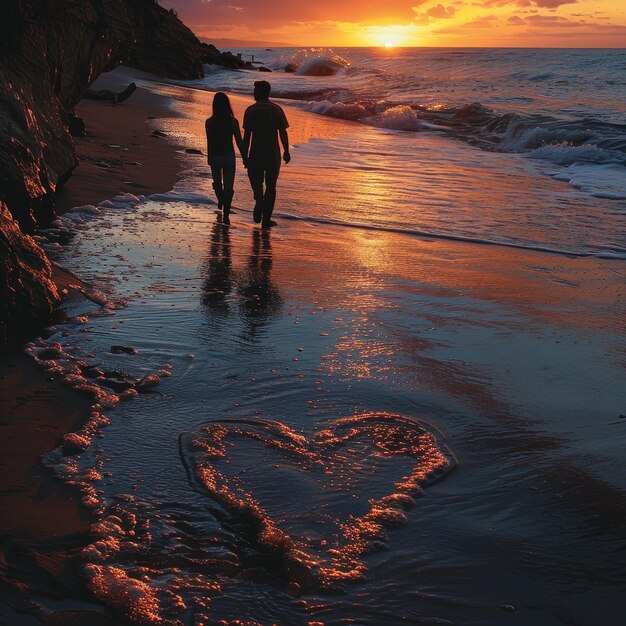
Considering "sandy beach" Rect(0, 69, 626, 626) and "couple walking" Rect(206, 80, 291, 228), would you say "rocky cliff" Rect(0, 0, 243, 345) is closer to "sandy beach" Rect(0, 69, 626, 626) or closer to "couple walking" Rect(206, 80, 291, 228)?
"sandy beach" Rect(0, 69, 626, 626)

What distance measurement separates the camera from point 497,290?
7.48 metres

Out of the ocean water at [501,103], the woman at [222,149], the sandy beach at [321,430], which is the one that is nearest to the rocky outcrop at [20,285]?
the sandy beach at [321,430]

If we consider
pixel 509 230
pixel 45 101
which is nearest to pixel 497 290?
pixel 509 230

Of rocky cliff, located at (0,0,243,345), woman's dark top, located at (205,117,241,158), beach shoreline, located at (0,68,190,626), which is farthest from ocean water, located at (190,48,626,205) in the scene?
beach shoreline, located at (0,68,190,626)

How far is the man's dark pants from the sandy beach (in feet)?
4.01

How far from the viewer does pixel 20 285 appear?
5645mm

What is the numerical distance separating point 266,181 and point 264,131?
724 millimetres

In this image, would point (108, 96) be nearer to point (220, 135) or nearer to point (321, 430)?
point (220, 135)

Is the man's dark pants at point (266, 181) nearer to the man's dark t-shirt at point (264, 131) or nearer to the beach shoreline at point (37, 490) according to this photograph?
the man's dark t-shirt at point (264, 131)

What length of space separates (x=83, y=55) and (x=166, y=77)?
101 feet

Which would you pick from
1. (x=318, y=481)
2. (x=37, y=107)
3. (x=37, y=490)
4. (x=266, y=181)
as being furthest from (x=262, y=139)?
(x=37, y=490)

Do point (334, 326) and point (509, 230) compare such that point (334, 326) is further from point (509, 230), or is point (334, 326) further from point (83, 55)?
point (83, 55)

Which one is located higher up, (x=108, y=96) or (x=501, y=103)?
(x=501, y=103)

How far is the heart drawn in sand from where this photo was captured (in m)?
3.22
